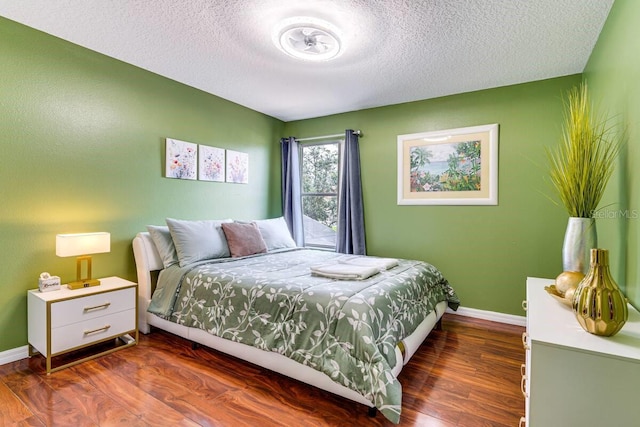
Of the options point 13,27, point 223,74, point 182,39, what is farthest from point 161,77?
point 13,27

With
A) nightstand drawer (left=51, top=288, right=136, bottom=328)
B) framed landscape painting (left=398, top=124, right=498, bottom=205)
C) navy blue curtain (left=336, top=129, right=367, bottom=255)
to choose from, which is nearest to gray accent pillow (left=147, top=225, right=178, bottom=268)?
nightstand drawer (left=51, top=288, right=136, bottom=328)

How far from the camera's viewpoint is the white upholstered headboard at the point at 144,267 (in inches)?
113

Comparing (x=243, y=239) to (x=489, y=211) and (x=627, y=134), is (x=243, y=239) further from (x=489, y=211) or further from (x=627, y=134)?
(x=627, y=134)

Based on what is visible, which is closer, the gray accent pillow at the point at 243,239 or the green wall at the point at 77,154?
the green wall at the point at 77,154

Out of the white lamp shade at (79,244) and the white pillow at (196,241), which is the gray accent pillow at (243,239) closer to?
the white pillow at (196,241)

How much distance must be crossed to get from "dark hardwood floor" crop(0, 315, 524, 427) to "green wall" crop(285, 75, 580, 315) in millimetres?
957

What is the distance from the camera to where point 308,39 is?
2365 millimetres

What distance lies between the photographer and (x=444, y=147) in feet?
11.8

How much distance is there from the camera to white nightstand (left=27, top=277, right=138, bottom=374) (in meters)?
2.20

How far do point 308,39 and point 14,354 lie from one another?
10.5 feet

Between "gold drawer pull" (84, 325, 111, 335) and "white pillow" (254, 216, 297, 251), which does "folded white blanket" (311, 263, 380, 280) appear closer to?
"white pillow" (254, 216, 297, 251)

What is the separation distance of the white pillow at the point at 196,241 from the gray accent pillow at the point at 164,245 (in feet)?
0.23

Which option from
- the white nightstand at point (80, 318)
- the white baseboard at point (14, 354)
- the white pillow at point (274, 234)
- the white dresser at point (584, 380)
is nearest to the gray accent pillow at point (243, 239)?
the white pillow at point (274, 234)

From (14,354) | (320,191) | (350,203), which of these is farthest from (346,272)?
(14,354)
